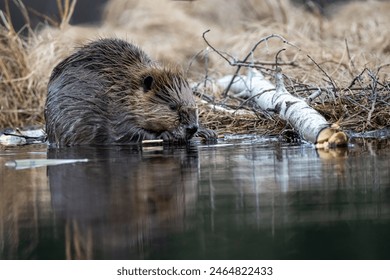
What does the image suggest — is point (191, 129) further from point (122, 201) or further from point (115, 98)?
point (122, 201)

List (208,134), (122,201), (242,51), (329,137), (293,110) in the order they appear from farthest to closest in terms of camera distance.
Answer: (242,51)
(208,134)
(293,110)
(329,137)
(122,201)

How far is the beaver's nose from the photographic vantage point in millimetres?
5980

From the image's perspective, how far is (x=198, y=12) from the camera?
13617mm

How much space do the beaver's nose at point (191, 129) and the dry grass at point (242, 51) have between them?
638mm

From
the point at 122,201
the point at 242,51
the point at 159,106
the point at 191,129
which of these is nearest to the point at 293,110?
the point at 191,129

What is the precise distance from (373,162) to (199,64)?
25.0 feet

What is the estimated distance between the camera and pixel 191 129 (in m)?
5.99

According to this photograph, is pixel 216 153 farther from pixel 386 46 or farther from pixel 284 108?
pixel 386 46

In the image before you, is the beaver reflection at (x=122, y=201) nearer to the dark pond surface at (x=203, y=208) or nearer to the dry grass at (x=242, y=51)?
the dark pond surface at (x=203, y=208)

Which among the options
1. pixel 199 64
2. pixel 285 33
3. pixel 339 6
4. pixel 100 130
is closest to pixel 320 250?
pixel 100 130

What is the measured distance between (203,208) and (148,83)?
10.2ft

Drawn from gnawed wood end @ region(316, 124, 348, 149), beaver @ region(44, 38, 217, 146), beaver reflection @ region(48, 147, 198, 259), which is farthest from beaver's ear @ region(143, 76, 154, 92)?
gnawed wood end @ region(316, 124, 348, 149)

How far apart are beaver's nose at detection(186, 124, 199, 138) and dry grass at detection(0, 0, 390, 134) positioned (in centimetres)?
64

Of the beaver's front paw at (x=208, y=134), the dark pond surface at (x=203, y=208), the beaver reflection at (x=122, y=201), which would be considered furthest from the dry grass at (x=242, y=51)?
the beaver reflection at (x=122, y=201)
